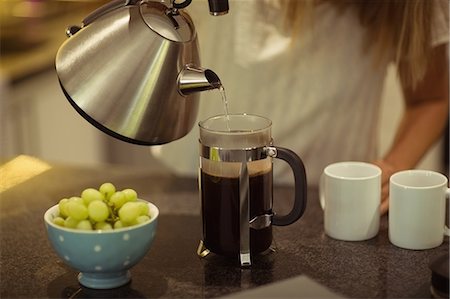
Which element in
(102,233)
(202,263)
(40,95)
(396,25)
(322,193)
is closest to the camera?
(102,233)

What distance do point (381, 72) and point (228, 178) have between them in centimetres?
60

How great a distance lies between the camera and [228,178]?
1179mm

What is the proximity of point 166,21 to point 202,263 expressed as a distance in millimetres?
344

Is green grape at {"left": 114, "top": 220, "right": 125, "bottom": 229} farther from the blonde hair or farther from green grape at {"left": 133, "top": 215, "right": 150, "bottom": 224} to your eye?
the blonde hair

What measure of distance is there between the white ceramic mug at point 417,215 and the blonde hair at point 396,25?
339mm

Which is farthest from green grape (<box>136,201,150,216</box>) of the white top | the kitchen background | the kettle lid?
the kitchen background

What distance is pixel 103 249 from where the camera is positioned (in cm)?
110

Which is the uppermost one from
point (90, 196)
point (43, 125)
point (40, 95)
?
point (90, 196)

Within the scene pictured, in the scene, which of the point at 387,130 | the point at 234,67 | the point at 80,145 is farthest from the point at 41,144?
the point at 234,67

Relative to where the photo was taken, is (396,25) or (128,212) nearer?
(128,212)

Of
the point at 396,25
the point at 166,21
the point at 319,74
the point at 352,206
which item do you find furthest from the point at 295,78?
the point at 166,21

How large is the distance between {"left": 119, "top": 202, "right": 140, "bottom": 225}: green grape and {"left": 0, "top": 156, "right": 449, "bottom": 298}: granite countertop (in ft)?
0.33

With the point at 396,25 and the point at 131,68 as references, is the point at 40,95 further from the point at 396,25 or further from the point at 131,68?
the point at 131,68

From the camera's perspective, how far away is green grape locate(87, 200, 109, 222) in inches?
43.3
